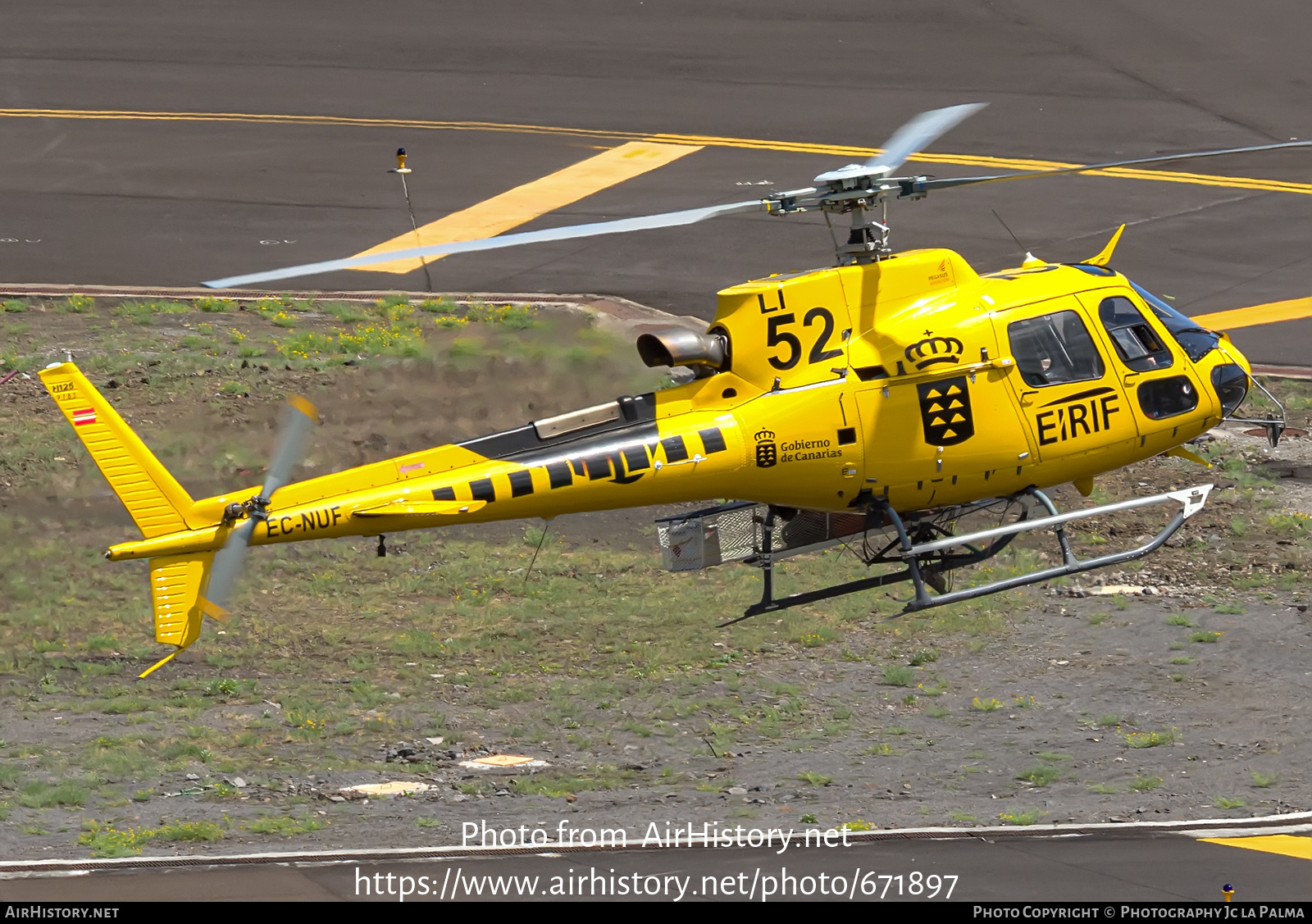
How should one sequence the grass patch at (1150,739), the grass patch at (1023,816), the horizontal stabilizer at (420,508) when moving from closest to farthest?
the horizontal stabilizer at (420,508) < the grass patch at (1023,816) < the grass patch at (1150,739)

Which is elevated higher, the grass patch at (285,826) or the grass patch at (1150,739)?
the grass patch at (285,826)

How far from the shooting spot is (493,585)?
27.0 metres

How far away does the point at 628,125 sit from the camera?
40781 mm

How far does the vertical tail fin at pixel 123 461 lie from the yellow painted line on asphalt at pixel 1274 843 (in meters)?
11.1

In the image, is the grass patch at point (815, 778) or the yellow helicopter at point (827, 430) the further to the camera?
the grass patch at point (815, 778)

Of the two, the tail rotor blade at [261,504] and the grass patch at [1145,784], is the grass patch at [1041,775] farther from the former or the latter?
the tail rotor blade at [261,504]

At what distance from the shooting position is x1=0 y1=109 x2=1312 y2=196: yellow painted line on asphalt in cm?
3809

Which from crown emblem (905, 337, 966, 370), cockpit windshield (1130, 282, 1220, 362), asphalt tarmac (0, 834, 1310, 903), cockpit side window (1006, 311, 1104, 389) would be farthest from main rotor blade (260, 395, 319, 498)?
cockpit windshield (1130, 282, 1220, 362)

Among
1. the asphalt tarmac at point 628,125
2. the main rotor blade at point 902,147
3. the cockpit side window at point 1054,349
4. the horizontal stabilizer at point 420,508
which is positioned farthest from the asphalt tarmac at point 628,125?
the horizontal stabilizer at point 420,508

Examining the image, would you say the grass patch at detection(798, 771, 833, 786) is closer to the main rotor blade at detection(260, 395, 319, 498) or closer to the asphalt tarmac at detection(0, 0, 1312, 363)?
the main rotor blade at detection(260, 395, 319, 498)

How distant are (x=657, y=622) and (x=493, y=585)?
244 centimetres

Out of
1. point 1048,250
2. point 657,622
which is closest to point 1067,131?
point 1048,250

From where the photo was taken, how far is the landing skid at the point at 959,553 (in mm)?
20156

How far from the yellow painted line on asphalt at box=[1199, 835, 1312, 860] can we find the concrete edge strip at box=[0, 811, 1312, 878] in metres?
0.09
